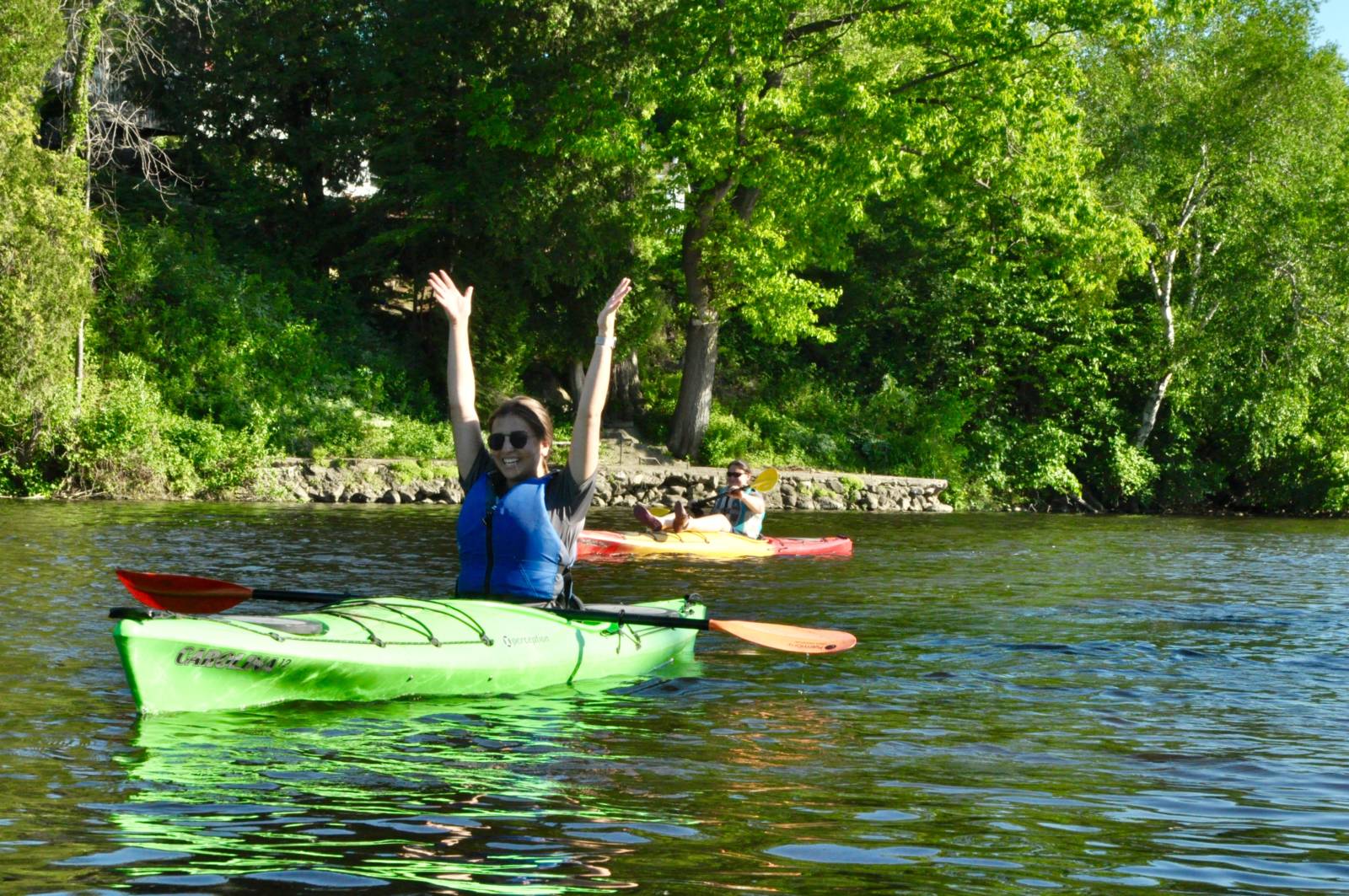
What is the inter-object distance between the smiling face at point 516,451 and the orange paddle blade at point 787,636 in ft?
4.56

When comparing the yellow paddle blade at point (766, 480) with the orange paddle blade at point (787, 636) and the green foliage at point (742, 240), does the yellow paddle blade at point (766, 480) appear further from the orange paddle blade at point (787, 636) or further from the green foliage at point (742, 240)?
the orange paddle blade at point (787, 636)

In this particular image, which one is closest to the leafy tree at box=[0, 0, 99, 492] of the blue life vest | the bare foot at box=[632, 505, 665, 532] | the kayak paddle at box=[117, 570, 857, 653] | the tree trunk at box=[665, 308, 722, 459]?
the bare foot at box=[632, 505, 665, 532]

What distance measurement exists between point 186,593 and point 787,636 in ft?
10.2

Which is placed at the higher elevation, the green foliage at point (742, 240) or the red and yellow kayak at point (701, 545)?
the green foliage at point (742, 240)

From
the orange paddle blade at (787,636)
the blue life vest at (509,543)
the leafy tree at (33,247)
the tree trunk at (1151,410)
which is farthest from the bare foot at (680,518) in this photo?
the tree trunk at (1151,410)

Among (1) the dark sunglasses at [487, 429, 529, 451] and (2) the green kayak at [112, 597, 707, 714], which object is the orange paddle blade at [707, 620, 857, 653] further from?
(1) the dark sunglasses at [487, 429, 529, 451]

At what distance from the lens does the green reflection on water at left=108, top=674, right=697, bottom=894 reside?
13.8 ft

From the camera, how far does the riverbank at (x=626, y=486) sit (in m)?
20.4

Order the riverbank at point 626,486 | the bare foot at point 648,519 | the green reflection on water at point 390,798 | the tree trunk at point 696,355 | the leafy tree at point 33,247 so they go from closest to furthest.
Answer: the green reflection on water at point 390,798
the bare foot at point 648,519
the leafy tree at point 33,247
the riverbank at point 626,486
the tree trunk at point 696,355

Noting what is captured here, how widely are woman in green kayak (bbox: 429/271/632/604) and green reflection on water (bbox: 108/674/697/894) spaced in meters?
0.78

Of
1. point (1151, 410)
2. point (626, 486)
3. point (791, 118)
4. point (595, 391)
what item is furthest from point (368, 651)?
point (1151, 410)

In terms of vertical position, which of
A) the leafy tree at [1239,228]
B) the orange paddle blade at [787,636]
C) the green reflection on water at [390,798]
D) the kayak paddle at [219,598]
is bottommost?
the green reflection on water at [390,798]

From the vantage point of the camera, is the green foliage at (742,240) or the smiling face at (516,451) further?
the green foliage at (742,240)

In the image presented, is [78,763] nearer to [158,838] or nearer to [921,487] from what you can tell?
[158,838]
